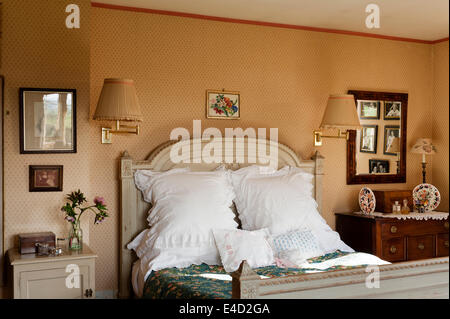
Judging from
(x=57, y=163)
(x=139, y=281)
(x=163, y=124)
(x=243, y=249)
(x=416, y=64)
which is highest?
(x=416, y=64)

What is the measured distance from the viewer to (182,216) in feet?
11.3

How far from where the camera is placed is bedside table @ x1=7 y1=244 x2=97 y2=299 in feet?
9.68

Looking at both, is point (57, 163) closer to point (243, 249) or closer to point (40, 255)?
point (40, 255)

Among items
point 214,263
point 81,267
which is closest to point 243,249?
point 214,263

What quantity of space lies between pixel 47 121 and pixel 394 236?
2.94m

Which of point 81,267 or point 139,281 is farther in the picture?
point 139,281

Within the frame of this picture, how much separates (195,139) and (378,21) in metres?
1.92

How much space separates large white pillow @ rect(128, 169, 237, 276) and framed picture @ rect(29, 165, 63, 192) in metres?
0.60

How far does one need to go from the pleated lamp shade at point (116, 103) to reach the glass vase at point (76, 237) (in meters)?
0.76

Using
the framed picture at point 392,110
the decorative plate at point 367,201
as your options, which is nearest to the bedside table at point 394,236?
the decorative plate at point 367,201

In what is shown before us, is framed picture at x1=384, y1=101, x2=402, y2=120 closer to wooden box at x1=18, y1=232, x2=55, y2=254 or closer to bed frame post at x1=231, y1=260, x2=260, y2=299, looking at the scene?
bed frame post at x1=231, y1=260, x2=260, y2=299

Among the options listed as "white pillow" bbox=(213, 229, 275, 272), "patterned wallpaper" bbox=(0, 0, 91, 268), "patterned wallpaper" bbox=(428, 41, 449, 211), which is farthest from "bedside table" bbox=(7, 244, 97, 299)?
"patterned wallpaper" bbox=(428, 41, 449, 211)

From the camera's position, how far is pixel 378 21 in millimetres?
4348

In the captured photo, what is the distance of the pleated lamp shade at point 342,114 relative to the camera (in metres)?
4.11
